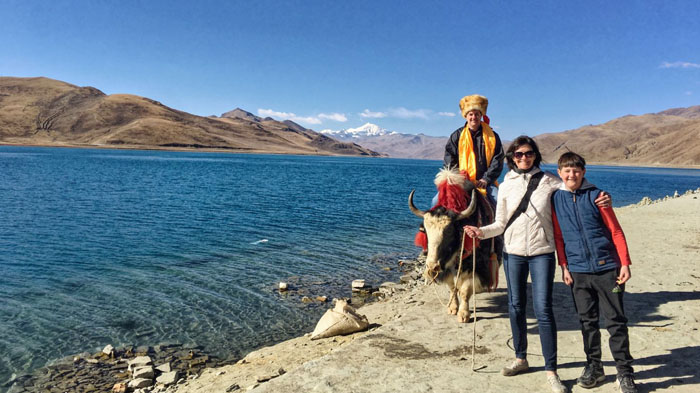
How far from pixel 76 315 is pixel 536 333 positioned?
29.4ft

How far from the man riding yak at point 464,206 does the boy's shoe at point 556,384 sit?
168 centimetres

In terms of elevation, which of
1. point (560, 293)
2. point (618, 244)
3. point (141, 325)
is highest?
point (618, 244)

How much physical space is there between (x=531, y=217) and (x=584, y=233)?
48 cm

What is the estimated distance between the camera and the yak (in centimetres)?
533

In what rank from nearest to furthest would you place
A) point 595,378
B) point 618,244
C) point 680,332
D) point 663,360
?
1. point 618,244
2. point 595,378
3. point 663,360
4. point 680,332

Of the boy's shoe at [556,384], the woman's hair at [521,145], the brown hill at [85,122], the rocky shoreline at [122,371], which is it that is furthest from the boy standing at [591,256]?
the brown hill at [85,122]

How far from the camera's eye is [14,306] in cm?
911

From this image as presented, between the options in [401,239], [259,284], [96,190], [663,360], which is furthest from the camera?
[96,190]

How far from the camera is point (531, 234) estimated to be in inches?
157

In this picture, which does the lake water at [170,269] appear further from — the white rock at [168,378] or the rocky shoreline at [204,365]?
the white rock at [168,378]

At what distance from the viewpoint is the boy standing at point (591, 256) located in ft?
12.4

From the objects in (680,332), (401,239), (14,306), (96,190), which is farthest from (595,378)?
(96,190)

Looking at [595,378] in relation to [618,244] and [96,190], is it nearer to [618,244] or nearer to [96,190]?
[618,244]

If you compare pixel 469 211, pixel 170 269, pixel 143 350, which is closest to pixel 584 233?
pixel 469 211
